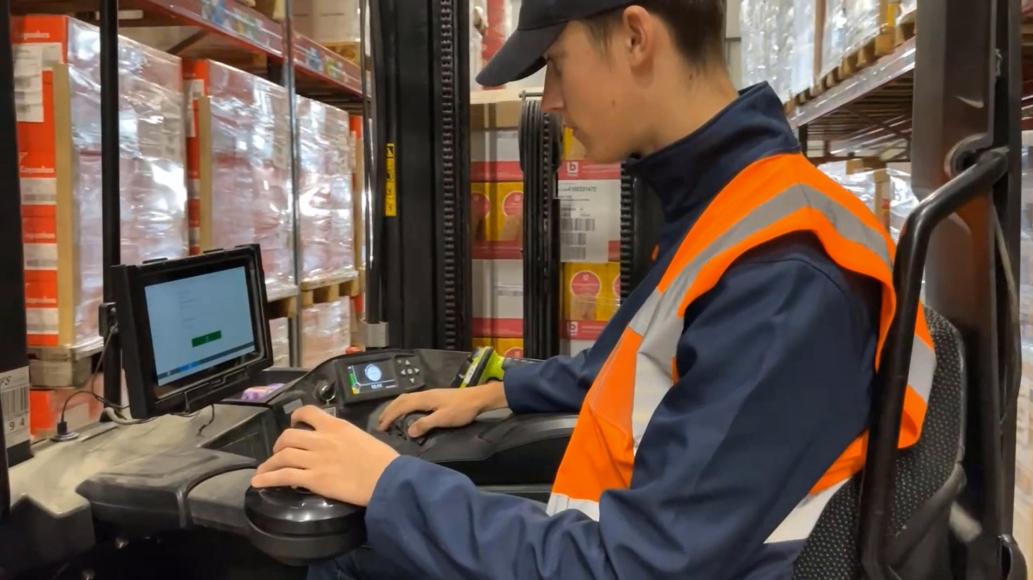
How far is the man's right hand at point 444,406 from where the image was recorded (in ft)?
6.54

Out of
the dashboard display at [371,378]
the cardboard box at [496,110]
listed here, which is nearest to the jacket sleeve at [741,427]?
the dashboard display at [371,378]

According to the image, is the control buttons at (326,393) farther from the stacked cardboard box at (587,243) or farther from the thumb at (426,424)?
the stacked cardboard box at (587,243)

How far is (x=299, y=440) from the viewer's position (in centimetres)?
127

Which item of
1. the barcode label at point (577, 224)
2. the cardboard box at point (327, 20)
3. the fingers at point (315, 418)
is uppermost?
the cardboard box at point (327, 20)

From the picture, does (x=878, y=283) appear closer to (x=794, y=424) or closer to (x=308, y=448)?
(x=794, y=424)

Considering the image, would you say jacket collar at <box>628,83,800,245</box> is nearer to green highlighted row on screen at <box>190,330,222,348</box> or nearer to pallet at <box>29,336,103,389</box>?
green highlighted row on screen at <box>190,330,222,348</box>

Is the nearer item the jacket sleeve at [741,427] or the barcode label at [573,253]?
the jacket sleeve at [741,427]

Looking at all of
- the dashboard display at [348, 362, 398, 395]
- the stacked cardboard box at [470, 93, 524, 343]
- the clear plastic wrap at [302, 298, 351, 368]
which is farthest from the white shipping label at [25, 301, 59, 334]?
the clear plastic wrap at [302, 298, 351, 368]

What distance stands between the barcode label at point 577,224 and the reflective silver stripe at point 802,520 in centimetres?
209

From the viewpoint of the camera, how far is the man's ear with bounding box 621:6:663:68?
1196 millimetres

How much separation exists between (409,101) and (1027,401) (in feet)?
5.95

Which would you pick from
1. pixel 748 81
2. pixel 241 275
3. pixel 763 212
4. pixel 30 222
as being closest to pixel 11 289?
pixel 241 275

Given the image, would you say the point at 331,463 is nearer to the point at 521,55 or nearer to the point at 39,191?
the point at 521,55

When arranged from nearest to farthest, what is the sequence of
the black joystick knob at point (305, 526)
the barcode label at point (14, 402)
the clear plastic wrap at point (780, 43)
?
the black joystick knob at point (305, 526), the barcode label at point (14, 402), the clear plastic wrap at point (780, 43)
